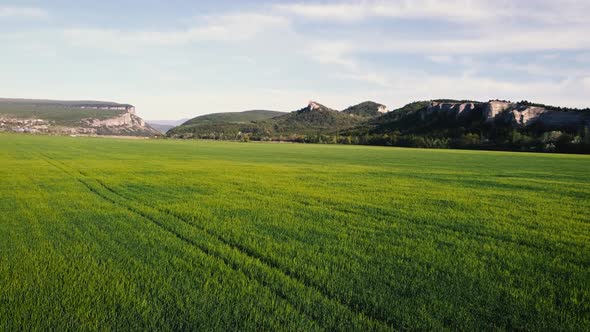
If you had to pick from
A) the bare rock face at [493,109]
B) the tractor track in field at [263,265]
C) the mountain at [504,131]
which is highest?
the bare rock face at [493,109]

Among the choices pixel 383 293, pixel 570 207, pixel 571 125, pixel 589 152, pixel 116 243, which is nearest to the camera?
pixel 383 293

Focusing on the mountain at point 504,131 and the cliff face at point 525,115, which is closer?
the mountain at point 504,131

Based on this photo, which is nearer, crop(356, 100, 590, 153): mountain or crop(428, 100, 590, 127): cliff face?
crop(356, 100, 590, 153): mountain

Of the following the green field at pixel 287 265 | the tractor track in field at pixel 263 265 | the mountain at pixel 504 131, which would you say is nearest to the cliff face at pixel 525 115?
the mountain at pixel 504 131

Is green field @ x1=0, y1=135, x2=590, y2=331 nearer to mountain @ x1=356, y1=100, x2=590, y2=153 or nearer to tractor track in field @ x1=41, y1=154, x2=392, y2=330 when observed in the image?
tractor track in field @ x1=41, y1=154, x2=392, y2=330

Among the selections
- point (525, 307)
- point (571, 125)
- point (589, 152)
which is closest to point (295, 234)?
point (525, 307)

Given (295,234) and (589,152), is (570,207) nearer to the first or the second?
(295,234)

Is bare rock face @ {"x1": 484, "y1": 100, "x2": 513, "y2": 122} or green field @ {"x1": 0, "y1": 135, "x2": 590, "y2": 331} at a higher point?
bare rock face @ {"x1": 484, "y1": 100, "x2": 513, "y2": 122}

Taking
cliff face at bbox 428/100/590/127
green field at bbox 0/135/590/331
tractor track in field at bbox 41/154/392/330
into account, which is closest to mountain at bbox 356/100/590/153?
→ cliff face at bbox 428/100/590/127

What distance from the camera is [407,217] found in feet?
45.2

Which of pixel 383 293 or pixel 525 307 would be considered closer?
pixel 525 307

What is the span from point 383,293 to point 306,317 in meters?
1.68

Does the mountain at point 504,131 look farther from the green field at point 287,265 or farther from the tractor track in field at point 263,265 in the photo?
the tractor track in field at point 263,265

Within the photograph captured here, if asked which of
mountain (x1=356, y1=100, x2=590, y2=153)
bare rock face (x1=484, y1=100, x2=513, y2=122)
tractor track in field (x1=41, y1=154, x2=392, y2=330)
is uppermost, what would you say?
bare rock face (x1=484, y1=100, x2=513, y2=122)
